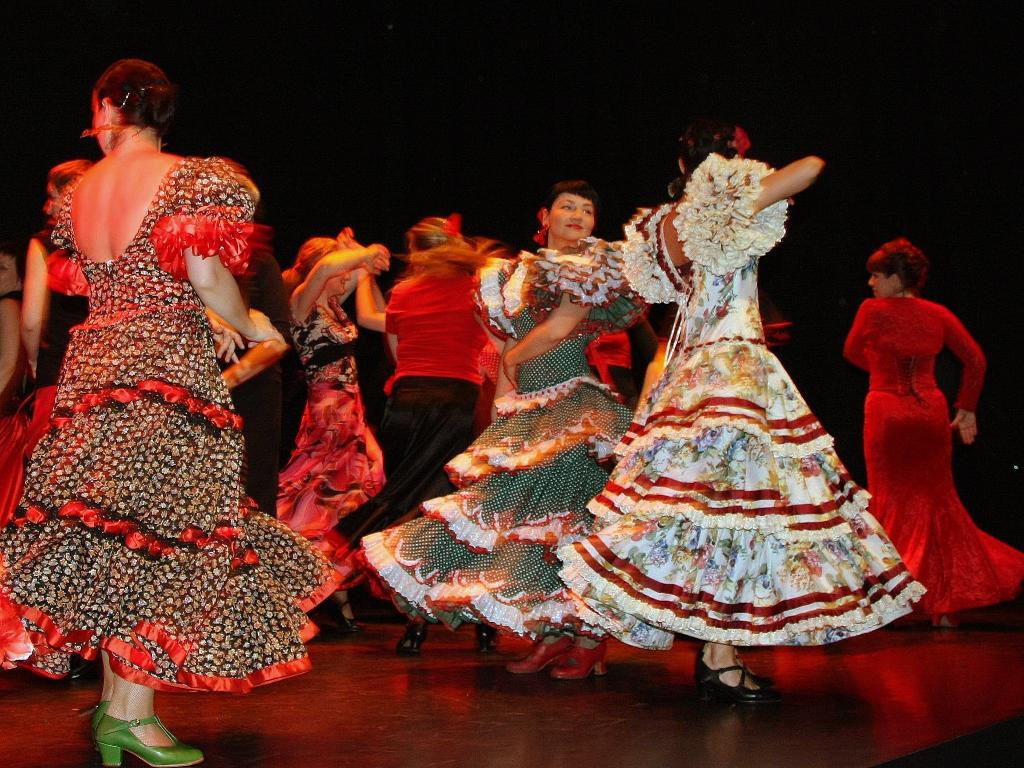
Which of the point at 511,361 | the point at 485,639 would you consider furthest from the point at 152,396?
the point at 485,639

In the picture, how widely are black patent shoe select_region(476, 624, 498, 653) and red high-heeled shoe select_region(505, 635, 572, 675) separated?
2.04 feet

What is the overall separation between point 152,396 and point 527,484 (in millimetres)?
1585

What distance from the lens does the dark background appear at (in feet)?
21.4

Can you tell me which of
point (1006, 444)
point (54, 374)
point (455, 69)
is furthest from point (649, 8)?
point (54, 374)

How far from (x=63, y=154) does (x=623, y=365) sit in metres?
2.55

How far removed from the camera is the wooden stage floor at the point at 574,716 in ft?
8.94

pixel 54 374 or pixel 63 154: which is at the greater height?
pixel 63 154

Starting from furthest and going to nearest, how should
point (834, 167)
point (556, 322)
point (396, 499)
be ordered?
point (834, 167) → point (396, 499) → point (556, 322)

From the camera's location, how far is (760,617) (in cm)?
303

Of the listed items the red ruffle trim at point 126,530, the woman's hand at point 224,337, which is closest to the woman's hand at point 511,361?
the woman's hand at point 224,337

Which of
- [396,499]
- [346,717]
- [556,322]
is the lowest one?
[346,717]

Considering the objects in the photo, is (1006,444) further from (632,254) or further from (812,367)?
(632,254)

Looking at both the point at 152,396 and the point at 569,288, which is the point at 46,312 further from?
the point at 569,288

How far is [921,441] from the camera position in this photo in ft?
17.6
